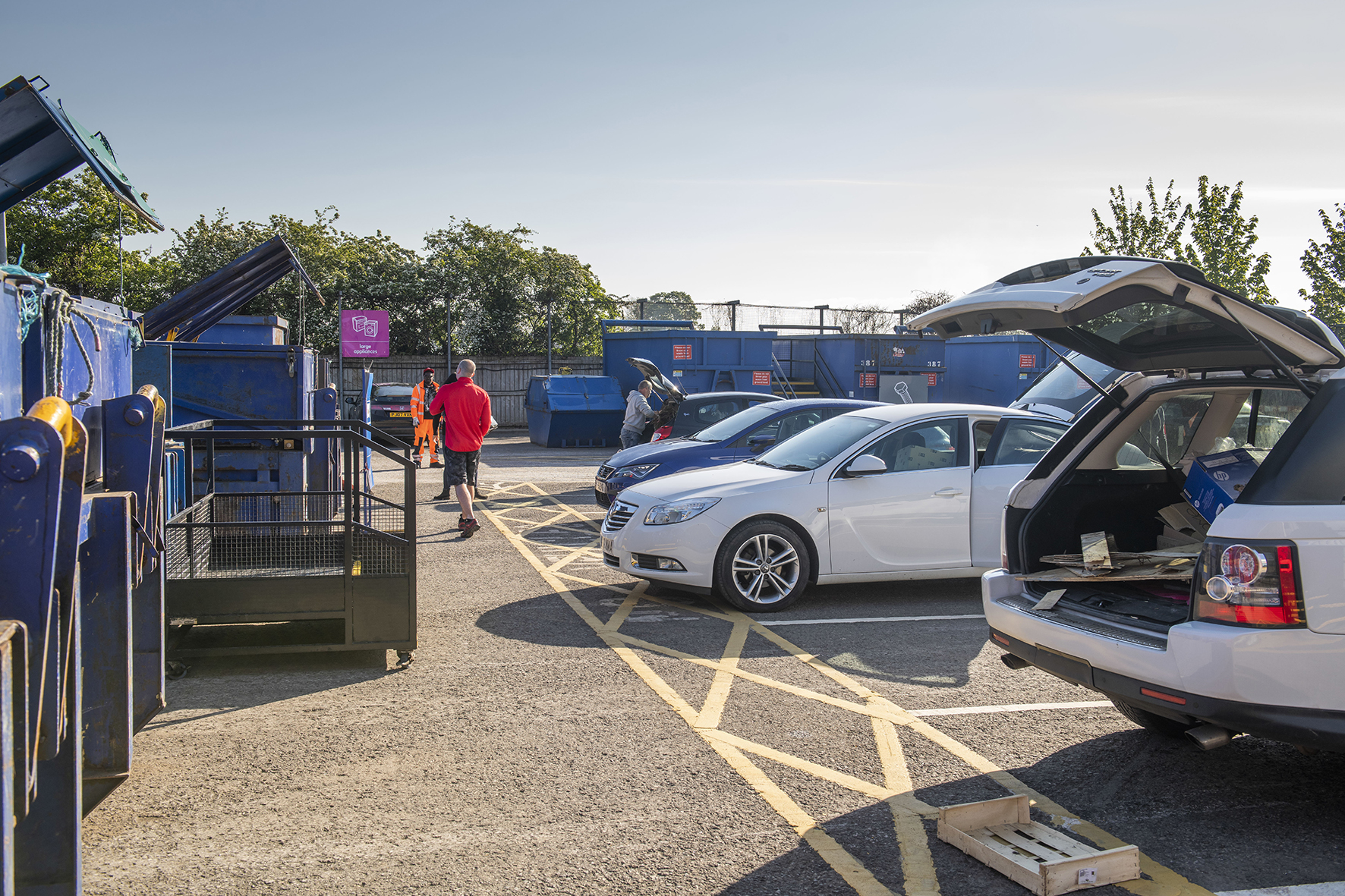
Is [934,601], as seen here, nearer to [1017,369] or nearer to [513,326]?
[1017,369]

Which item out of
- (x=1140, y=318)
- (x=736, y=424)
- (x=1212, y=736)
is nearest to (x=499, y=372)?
(x=736, y=424)

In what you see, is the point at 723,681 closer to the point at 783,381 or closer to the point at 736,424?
the point at 736,424

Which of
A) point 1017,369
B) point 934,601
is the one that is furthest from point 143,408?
point 1017,369

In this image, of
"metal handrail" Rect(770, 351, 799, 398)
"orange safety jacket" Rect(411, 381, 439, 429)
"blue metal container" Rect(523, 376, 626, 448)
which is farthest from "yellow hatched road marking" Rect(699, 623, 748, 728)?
"metal handrail" Rect(770, 351, 799, 398)

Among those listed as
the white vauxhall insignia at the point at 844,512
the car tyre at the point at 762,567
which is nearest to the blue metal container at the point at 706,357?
the white vauxhall insignia at the point at 844,512

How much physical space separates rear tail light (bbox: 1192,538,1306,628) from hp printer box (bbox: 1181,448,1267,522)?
1.03m

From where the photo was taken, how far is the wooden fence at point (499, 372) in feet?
99.1

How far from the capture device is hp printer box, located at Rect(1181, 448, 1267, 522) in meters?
4.36

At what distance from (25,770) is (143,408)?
153 centimetres

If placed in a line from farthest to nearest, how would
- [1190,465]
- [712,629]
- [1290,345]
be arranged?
[712,629]
[1190,465]
[1290,345]

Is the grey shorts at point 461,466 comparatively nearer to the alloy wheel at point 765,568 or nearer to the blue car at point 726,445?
the blue car at point 726,445

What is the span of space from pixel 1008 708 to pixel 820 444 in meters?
3.20

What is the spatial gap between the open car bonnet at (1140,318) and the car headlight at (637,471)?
6366 mm

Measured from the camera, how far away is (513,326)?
1344 inches
